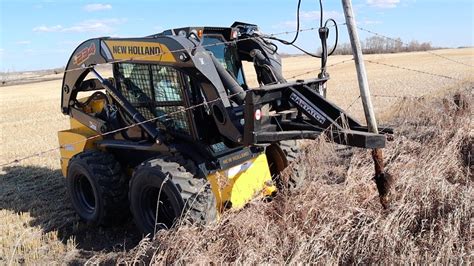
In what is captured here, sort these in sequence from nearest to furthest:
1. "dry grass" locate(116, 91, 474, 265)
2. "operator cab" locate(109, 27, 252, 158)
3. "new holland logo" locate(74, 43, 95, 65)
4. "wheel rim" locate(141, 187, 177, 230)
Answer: "dry grass" locate(116, 91, 474, 265) → "wheel rim" locate(141, 187, 177, 230) → "operator cab" locate(109, 27, 252, 158) → "new holland logo" locate(74, 43, 95, 65)

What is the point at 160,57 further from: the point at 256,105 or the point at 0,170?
the point at 0,170

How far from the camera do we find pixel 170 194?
5.04 m

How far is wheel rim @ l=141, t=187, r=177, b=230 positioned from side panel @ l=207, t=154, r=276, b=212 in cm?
56

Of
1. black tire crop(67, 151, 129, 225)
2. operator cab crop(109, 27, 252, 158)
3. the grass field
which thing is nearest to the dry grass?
the grass field

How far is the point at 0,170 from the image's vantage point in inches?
381

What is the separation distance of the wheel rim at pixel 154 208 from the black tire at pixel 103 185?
76 centimetres

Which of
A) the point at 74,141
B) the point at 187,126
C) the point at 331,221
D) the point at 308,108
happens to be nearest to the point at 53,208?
the point at 74,141

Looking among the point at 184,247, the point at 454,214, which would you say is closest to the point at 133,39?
the point at 184,247

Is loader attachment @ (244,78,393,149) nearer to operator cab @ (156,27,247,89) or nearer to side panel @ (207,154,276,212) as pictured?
side panel @ (207,154,276,212)

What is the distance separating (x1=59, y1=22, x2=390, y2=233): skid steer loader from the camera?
4922 mm

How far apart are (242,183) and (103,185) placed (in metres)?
1.84

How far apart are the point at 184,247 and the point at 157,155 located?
1.94 m

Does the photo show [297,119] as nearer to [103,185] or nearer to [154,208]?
[154,208]

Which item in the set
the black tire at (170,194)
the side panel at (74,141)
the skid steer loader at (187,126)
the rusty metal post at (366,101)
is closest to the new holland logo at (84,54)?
the skid steer loader at (187,126)
